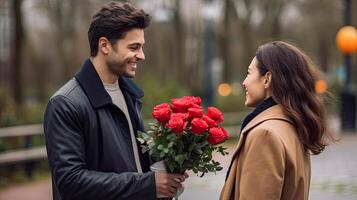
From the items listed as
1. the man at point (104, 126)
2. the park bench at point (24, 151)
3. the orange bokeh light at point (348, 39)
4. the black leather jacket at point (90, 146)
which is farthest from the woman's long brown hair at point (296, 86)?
the orange bokeh light at point (348, 39)

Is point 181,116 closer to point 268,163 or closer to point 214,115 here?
point 214,115

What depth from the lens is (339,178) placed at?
1077cm

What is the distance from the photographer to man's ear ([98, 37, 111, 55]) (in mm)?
2932

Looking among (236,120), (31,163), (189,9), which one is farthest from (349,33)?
(189,9)

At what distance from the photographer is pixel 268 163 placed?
2.68 m

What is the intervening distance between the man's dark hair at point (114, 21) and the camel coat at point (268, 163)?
2.23 feet

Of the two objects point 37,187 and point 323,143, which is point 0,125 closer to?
point 37,187

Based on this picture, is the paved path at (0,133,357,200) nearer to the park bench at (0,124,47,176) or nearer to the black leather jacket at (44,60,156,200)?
the park bench at (0,124,47,176)

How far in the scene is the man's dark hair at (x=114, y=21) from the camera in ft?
9.51

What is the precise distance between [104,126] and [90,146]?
11 cm

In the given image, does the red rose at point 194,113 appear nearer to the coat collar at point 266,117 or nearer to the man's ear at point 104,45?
the coat collar at point 266,117

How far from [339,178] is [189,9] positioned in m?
22.3

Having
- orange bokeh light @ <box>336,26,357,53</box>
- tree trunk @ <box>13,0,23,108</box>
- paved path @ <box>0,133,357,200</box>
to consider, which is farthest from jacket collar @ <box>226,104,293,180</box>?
orange bokeh light @ <box>336,26,357,53</box>

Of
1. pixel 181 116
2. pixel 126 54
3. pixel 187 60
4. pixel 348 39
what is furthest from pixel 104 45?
pixel 187 60
